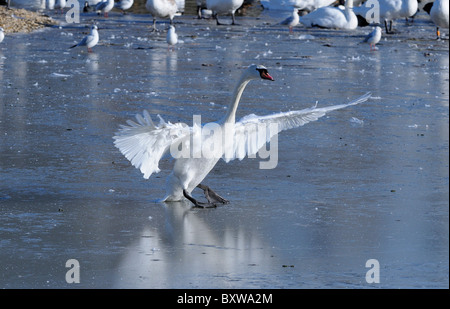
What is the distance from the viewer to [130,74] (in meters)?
14.7

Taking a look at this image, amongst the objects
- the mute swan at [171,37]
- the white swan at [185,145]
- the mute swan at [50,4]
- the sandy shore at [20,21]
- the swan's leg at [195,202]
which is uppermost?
the mute swan at [50,4]

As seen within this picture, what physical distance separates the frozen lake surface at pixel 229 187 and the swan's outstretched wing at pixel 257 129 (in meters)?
0.36

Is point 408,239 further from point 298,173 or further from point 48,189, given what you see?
point 48,189

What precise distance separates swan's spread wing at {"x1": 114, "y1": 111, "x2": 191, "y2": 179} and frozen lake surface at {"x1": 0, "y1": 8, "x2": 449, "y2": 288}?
0.37m

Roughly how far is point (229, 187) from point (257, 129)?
56 centimetres

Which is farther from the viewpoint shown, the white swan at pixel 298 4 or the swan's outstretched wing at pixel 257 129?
the white swan at pixel 298 4

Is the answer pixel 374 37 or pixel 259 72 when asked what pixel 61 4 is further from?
pixel 259 72

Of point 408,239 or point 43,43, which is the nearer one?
point 408,239

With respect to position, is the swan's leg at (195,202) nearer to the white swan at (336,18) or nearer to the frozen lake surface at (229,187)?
the frozen lake surface at (229,187)

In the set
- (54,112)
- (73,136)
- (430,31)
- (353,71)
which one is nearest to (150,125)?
(73,136)

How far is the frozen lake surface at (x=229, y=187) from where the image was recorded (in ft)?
17.3

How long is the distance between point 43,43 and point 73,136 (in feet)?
33.7

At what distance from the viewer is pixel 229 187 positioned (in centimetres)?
760

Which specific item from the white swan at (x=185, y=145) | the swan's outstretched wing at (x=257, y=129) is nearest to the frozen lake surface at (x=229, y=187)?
the white swan at (x=185, y=145)
